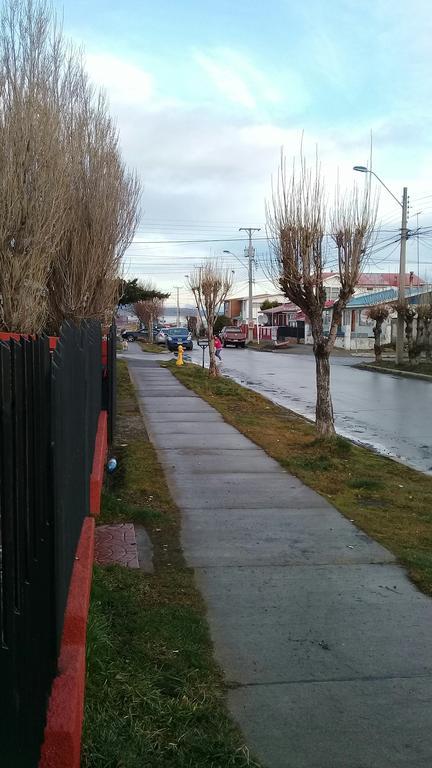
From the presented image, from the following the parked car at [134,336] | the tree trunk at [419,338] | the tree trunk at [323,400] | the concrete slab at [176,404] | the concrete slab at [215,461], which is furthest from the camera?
the parked car at [134,336]

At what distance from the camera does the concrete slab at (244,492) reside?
22.7 ft

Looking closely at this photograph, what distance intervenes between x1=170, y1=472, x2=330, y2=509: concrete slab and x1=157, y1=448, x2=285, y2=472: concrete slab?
221 mm

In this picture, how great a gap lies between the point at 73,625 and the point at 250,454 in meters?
6.60

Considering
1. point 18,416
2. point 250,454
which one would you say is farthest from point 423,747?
point 250,454

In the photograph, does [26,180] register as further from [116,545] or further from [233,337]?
[233,337]

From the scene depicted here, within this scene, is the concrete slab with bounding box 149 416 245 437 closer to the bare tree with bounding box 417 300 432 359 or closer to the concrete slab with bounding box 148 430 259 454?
the concrete slab with bounding box 148 430 259 454

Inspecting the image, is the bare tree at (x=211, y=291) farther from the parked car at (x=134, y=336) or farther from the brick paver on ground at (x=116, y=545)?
the parked car at (x=134, y=336)

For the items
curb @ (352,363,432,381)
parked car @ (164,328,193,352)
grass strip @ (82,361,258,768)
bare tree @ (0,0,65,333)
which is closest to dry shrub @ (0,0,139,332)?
bare tree @ (0,0,65,333)

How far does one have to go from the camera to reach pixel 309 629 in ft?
13.4

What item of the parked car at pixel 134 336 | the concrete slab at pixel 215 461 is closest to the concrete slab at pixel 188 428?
the concrete slab at pixel 215 461

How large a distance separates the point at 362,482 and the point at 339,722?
16.5 feet

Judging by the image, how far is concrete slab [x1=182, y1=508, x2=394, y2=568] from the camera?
5.31m

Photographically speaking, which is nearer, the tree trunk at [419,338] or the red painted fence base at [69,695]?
the red painted fence base at [69,695]

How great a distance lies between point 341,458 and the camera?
9609 millimetres
